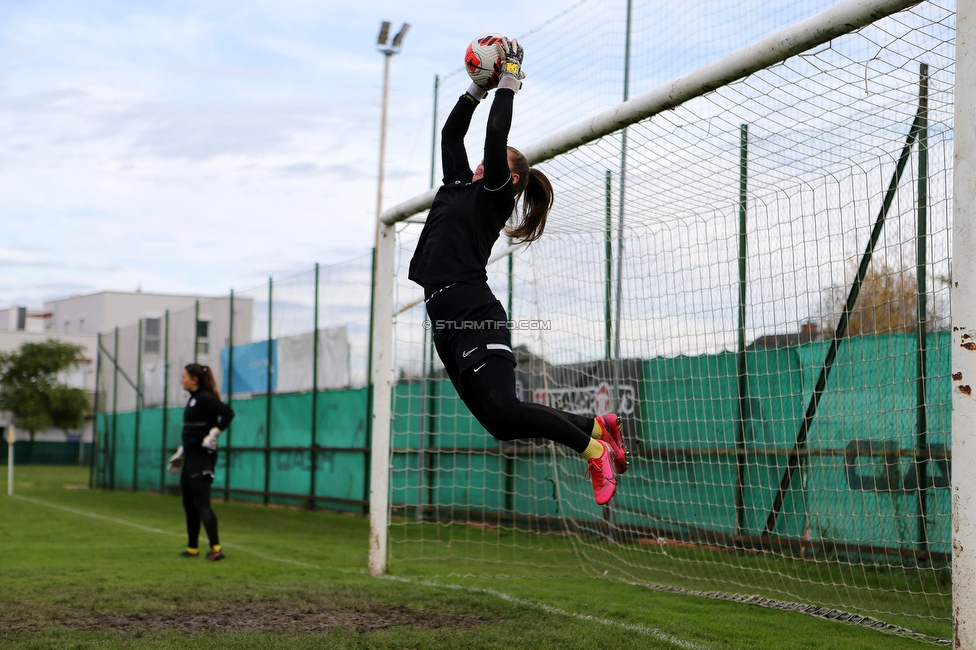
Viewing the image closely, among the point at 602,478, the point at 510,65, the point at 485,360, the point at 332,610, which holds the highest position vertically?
the point at 510,65

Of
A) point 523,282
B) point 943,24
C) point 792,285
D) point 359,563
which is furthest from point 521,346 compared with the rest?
point 943,24

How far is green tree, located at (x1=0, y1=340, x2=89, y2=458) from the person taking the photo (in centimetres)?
4775

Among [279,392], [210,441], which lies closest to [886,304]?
[210,441]

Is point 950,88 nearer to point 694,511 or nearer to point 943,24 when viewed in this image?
point 943,24

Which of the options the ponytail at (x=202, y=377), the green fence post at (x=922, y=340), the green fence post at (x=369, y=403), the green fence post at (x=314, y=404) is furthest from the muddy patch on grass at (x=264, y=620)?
the green fence post at (x=314, y=404)

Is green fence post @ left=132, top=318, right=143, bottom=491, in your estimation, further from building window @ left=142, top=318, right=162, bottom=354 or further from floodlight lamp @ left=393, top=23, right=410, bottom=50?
floodlight lamp @ left=393, top=23, right=410, bottom=50

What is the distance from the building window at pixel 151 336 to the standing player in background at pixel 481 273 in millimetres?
22096

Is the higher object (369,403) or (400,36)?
(400,36)

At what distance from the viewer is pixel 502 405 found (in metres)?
4.70

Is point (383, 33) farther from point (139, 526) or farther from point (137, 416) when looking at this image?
point (139, 526)

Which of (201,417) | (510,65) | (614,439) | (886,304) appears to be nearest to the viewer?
(510,65)

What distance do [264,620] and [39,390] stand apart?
1878 inches

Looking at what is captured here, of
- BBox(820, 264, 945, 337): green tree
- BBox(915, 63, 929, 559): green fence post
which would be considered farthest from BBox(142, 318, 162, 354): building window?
BBox(915, 63, 929, 559): green fence post

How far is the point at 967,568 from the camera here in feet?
13.4
